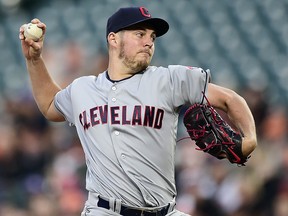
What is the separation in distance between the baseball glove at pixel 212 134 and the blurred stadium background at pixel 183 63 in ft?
8.63

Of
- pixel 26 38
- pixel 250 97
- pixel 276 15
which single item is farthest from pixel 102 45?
pixel 26 38

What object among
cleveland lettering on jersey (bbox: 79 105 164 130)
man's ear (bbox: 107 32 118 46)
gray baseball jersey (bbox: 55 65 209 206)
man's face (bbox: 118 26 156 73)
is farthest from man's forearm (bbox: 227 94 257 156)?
man's ear (bbox: 107 32 118 46)

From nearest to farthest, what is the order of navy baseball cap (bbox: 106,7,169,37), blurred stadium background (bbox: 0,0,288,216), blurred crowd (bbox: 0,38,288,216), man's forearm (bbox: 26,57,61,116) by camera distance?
1. navy baseball cap (bbox: 106,7,169,37)
2. man's forearm (bbox: 26,57,61,116)
3. blurred crowd (bbox: 0,38,288,216)
4. blurred stadium background (bbox: 0,0,288,216)

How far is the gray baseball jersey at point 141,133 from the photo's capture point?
4410 millimetres

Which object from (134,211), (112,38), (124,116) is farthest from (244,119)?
(112,38)

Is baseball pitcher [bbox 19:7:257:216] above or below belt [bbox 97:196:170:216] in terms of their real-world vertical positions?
above

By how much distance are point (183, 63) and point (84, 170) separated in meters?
2.59

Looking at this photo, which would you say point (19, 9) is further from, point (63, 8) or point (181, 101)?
point (181, 101)

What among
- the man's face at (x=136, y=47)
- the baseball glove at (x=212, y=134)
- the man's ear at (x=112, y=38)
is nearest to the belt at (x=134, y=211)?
the baseball glove at (x=212, y=134)

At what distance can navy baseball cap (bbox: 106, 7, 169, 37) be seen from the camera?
4504 mm

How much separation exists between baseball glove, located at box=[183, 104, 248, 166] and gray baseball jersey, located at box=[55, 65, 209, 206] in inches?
2.8

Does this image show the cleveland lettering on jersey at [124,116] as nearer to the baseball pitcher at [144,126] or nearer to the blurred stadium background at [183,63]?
the baseball pitcher at [144,126]

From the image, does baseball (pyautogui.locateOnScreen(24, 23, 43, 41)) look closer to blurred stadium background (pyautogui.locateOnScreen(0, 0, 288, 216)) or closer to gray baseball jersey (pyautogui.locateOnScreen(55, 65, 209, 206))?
gray baseball jersey (pyautogui.locateOnScreen(55, 65, 209, 206))

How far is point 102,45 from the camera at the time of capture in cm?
1089
